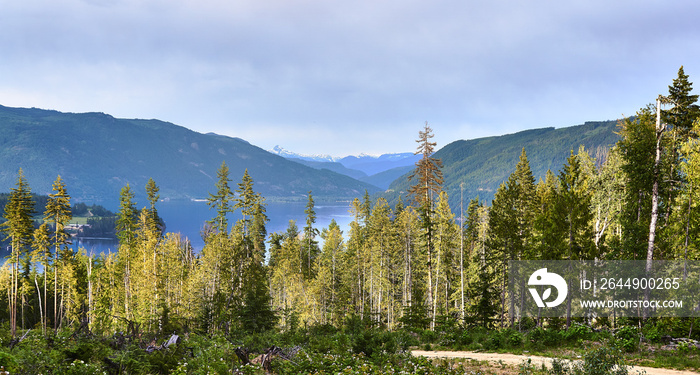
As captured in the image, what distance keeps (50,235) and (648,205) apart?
1912 inches

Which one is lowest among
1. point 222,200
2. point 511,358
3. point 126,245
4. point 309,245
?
point 309,245

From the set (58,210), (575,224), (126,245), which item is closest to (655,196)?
(575,224)

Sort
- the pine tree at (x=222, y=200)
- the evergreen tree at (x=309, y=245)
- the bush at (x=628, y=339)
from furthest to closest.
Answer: the evergreen tree at (x=309, y=245) → the pine tree at (x=222, y=200) → the bush at (x=628, y=339)

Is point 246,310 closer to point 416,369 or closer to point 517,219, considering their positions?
point 416,369

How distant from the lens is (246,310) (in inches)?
861

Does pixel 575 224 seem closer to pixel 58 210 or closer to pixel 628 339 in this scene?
pixel 628 339

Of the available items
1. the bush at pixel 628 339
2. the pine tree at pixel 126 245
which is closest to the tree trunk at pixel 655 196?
the bush at pixel 628 339

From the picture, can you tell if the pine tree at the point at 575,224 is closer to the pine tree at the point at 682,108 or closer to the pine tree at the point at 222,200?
the pine tree at the point at 682,108

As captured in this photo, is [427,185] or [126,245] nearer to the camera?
[427,185]

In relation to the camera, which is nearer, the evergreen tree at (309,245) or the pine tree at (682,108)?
the pine tree at (682,108)

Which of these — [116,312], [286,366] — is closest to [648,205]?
[286,366]

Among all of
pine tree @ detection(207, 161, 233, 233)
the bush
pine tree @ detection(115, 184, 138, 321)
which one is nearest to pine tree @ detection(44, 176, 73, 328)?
pine tree @ detection(115, 184, 138, 321)

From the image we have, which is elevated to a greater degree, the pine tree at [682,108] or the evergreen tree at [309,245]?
the pine tree at [682,108]

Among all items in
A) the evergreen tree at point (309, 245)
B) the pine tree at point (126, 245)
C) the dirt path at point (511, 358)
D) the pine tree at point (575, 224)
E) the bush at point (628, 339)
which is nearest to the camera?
the dirt path at point (511, 358)
